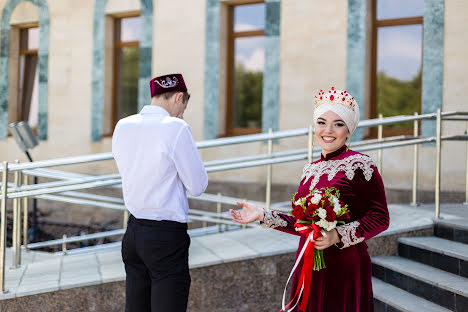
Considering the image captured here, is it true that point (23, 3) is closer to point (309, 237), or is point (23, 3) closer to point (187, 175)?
point (187, 175)

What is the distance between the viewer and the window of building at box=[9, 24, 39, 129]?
1164 cm

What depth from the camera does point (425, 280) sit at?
418 cm

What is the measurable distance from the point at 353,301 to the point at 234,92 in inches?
292

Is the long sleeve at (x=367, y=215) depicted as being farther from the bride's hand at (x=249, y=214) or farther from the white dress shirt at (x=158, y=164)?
the white dress shirt at (x=158, y=164)

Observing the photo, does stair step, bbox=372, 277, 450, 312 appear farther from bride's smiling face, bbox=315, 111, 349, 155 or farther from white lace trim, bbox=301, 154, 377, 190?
bride's smiling face, bbox=315, 111, 349, 155

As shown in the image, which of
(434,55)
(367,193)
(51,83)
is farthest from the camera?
(51,83)

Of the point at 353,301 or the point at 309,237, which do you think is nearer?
the point at 309,237

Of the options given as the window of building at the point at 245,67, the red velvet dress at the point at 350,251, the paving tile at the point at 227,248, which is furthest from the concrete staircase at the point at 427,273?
the window of building at the point at 245,67

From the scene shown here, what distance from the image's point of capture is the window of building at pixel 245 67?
9.48 metres

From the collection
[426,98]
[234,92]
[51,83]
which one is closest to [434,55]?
[426,98]

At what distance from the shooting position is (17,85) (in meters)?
11.6

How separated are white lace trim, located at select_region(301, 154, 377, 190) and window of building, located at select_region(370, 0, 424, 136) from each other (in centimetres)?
589

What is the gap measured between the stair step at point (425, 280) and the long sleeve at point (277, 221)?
6.09ft

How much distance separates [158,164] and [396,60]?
657cm
